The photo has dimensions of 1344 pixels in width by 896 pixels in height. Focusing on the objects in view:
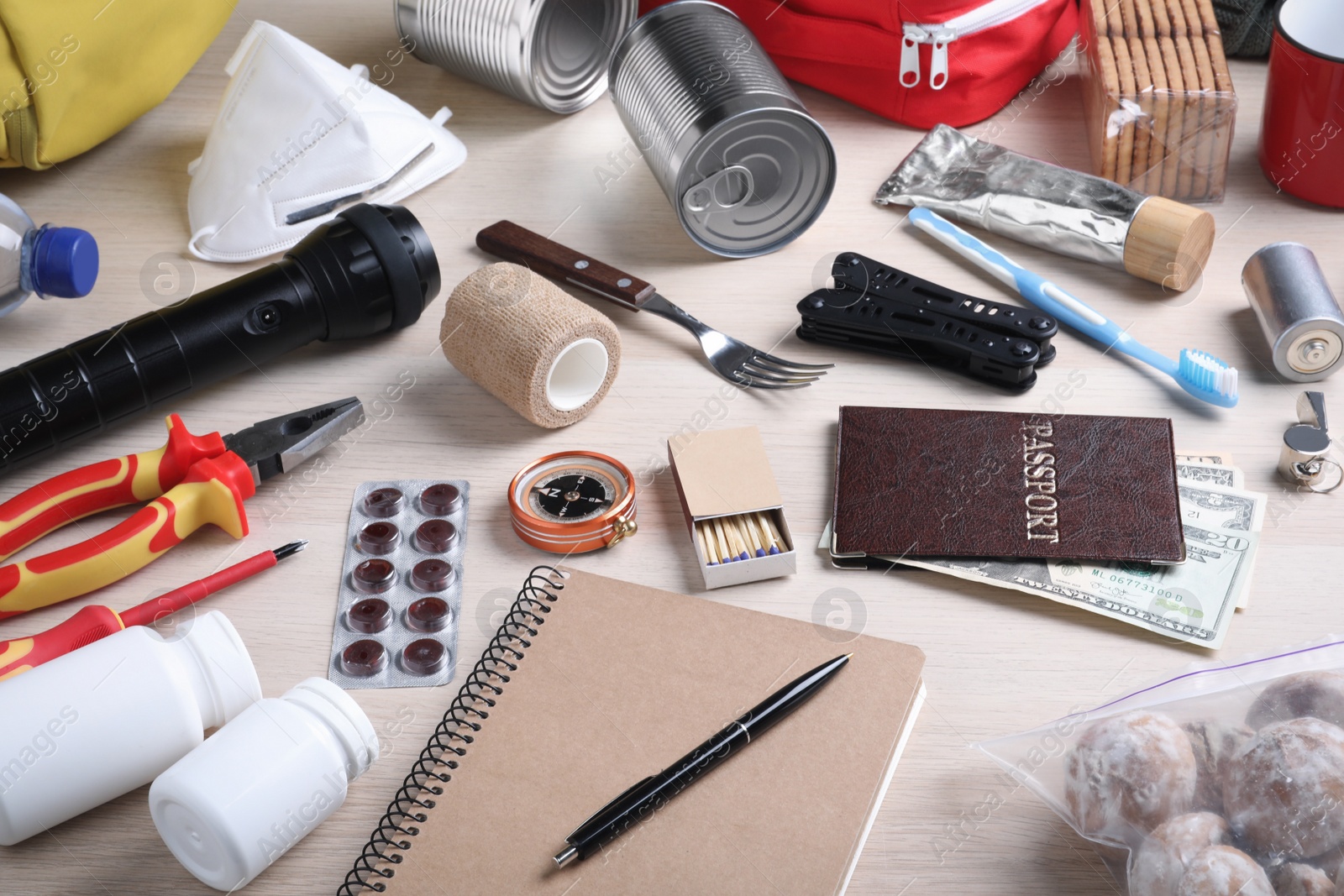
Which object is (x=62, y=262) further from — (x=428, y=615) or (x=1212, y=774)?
(x=1212, y=774)

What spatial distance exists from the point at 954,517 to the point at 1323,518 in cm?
26

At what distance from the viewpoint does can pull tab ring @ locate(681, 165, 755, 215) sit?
41.9 inches

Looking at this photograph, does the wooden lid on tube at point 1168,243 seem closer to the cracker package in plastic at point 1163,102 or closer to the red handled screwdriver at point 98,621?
the cracker package in plastic at point 1163,102

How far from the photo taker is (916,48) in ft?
3.86

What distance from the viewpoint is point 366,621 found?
79 centimetres

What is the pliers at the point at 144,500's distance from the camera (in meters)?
0.79

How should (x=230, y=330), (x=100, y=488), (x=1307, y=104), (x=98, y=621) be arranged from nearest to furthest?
(x=98, y=621), (x=100, y=488), (x=230, y=330), (x=1307, y=104)

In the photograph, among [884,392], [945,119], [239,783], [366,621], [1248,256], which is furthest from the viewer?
[945,119]

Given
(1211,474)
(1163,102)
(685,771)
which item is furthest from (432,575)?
(1163,102)

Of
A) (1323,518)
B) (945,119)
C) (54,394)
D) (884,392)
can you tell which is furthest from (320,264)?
(1323,518)

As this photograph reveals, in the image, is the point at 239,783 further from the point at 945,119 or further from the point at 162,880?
the point at 945,119

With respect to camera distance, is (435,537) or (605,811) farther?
(435,537)

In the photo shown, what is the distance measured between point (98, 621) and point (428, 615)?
0.20 m

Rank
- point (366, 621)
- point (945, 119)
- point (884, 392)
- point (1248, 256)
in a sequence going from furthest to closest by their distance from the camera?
1. point (945, 119)
2. point (1248, 256)
3. point (884, 392)
4. point (366, 621)
